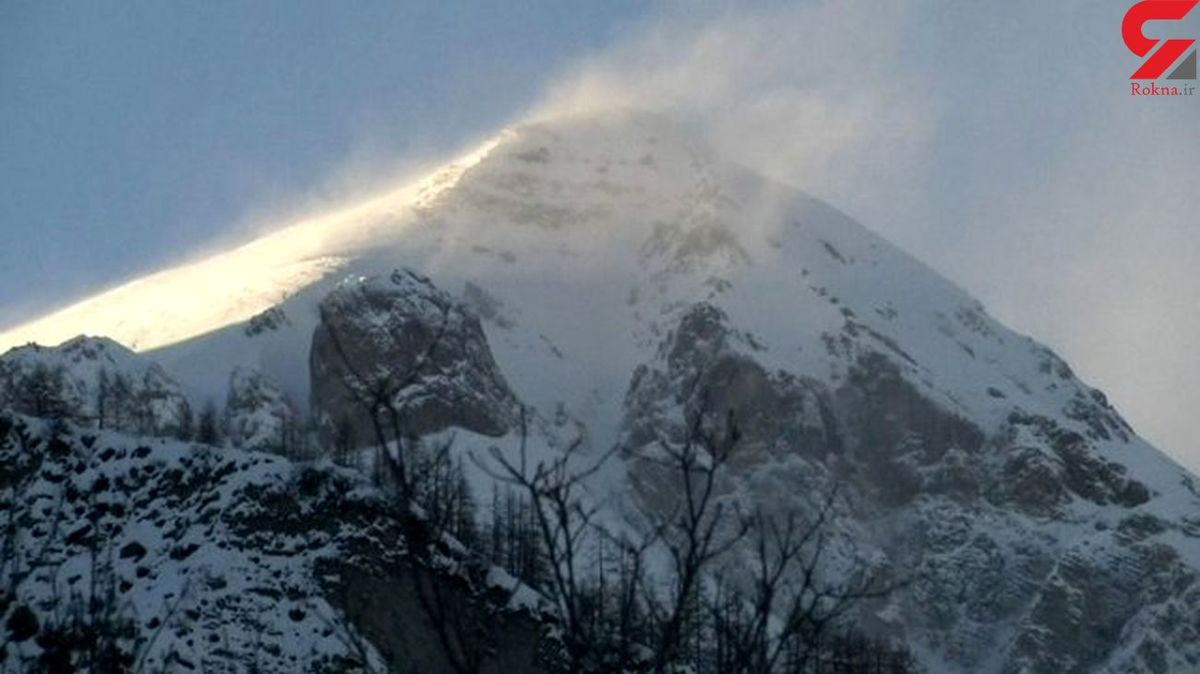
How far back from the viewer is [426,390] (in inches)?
6447

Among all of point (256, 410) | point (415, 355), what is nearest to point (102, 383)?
point (256, 410)

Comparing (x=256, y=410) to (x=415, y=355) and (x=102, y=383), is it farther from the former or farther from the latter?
(x=102, y=383)

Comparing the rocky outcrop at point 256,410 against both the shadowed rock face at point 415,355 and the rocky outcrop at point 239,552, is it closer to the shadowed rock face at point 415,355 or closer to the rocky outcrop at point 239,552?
the shadowed rock face at point 415,355

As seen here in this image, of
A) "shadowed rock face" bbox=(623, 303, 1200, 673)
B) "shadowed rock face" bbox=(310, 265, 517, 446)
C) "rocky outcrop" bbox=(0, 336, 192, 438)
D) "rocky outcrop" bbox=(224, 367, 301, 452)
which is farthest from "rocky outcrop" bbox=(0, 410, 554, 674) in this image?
"shadowed rock face" bbox=(623, 303, 1200, 673)

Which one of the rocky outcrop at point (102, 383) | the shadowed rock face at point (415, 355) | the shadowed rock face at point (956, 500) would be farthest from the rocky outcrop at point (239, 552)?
the shadowed rock face at point (956, 500)

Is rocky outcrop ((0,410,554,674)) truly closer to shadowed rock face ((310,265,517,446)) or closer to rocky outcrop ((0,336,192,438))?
rocky outcrop ((0,336,192,438))

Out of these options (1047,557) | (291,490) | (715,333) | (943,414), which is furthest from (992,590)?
(291,490)

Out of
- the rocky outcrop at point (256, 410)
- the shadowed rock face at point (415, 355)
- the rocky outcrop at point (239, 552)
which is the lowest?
the rocky outcrop at point (239, 552)

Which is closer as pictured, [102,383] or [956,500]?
[102,383]

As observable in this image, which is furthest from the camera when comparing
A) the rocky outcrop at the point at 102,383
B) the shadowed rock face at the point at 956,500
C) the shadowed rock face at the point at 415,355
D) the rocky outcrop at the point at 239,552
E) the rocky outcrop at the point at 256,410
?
the shadowed rock face at the point at 956,500

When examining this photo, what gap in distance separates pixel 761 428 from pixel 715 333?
1028 centimetres

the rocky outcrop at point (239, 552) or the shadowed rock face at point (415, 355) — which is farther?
the shadowed rock face at point (415, 355)

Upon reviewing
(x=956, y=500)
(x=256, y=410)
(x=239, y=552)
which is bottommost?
(x=239, y=552)

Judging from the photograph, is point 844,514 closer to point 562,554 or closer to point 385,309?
point 385,309
